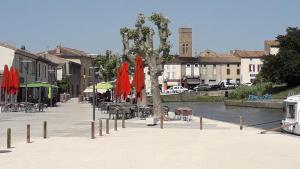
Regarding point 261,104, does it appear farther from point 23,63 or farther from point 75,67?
point 75,67

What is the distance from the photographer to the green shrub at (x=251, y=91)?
95.6 metres

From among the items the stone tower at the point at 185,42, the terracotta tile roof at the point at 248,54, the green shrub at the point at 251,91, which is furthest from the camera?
the stone tower at the point at 185,42

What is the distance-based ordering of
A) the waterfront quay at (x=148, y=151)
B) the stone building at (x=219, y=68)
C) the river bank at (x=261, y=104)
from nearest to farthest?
the waterfront quay at (x=148, y=151) → the river bank at (x=261, y=104) → the stone building at (x=219, y=68)

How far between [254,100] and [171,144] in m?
65.1

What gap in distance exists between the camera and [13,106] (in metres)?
46.1

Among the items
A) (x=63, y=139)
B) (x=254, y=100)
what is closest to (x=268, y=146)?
(x=63, y=139)

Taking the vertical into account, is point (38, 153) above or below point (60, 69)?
below

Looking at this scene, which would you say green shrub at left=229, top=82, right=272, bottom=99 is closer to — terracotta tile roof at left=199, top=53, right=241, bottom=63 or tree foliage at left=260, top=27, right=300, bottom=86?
tree foliage at left=260, top=27, right=300, bottom=86

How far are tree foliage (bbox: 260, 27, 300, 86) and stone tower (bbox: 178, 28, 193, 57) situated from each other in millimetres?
58385

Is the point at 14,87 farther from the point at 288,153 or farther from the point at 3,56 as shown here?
the point at 288,153

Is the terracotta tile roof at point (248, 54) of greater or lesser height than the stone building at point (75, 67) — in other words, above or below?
above

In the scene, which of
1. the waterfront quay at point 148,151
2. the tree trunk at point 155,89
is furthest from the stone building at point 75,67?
the waterfront quay at point 148,151

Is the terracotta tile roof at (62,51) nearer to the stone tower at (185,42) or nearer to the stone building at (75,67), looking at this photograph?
the stone building at (75,67)

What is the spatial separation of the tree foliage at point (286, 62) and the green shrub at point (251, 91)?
9.29 feet
